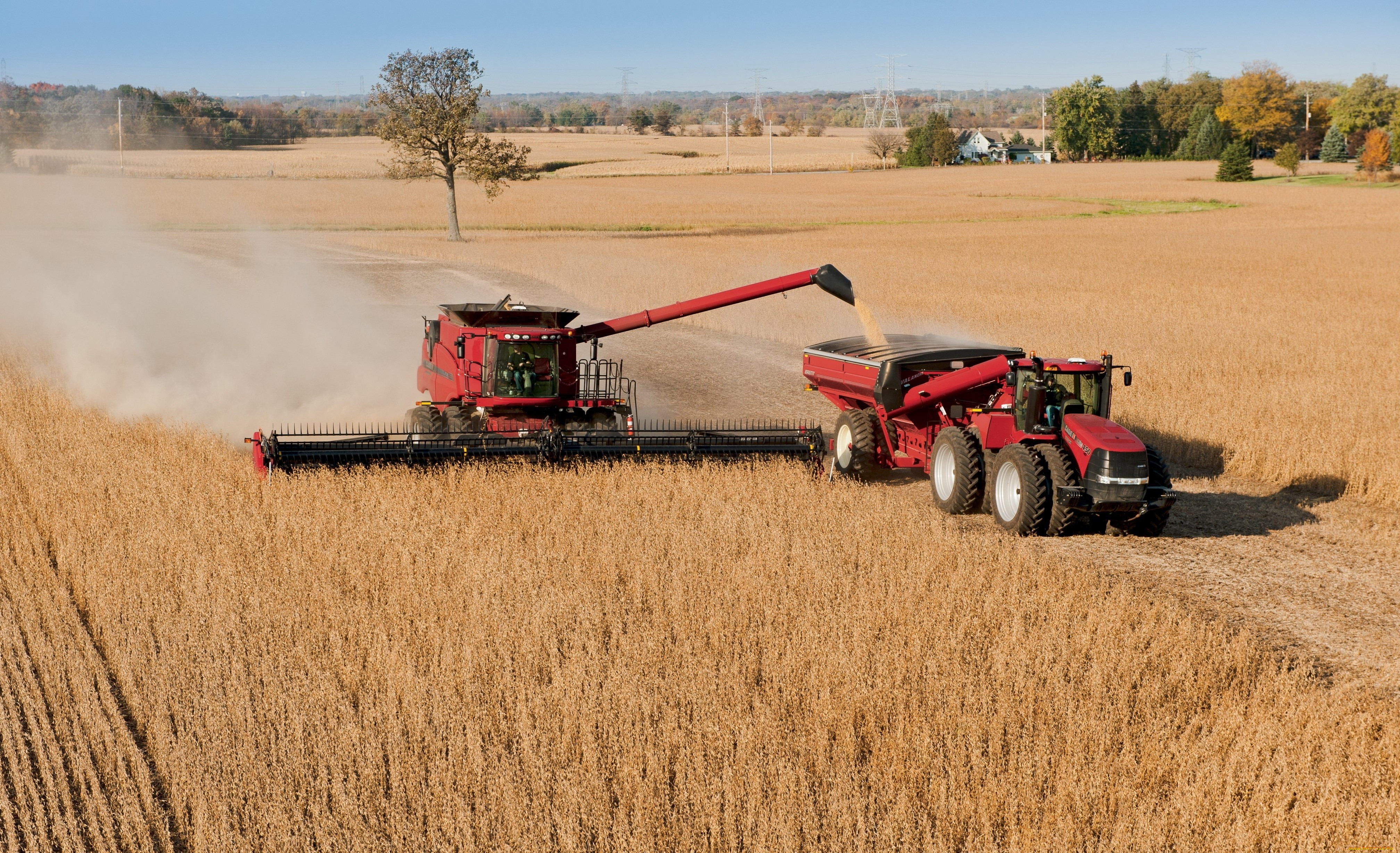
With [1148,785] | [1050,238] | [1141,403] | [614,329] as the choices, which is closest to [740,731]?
[1148,785]

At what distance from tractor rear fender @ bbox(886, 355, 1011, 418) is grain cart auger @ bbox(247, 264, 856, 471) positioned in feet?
4.63

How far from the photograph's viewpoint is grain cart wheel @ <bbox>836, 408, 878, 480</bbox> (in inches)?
527

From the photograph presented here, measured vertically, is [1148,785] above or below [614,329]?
below

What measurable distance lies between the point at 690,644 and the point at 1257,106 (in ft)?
398

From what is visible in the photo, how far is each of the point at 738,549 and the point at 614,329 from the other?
458cm

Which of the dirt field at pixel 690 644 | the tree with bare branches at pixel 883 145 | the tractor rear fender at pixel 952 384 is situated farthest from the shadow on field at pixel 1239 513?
the tree with bare branches at pixel 883 145

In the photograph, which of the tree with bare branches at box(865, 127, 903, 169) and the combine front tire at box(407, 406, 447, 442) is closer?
the combine front tire at box(407, 406, 447, 442)

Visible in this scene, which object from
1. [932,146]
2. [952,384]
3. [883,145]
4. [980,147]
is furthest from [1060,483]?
[980,147]

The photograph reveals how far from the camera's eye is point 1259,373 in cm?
1903

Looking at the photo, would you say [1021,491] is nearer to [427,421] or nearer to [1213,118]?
[427,421]

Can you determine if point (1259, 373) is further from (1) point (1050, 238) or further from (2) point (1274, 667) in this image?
(1) point (1050, 238)

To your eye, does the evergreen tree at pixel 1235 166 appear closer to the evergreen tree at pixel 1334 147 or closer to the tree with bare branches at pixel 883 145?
the evergreen tree at pixel 1334 147

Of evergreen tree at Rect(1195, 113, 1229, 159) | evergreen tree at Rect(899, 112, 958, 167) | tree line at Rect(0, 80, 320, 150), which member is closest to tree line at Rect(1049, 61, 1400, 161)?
evergreen tree at Rect(1195, 113, 1229, 159)

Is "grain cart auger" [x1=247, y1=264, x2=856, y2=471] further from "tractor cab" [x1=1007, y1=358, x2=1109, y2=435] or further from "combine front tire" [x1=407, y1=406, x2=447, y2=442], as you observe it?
"tractor cab" [x1=1007, y1=358, x2=1109, y2=435]
